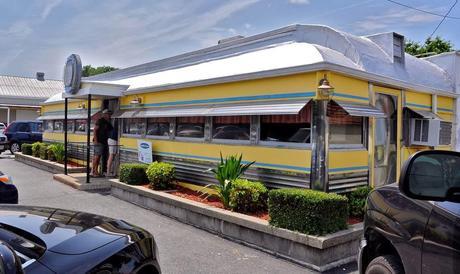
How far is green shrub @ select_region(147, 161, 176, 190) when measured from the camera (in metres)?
9.22

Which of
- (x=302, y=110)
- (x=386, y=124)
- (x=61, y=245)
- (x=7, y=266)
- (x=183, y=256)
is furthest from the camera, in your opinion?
(x=386, y=124)

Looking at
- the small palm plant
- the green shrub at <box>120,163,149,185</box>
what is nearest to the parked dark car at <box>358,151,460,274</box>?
the small palm plant

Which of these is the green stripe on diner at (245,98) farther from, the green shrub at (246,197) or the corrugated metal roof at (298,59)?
the green shrub at (246,197)

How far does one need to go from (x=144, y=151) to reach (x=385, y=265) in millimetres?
9074

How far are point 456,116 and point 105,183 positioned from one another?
10.5 meters

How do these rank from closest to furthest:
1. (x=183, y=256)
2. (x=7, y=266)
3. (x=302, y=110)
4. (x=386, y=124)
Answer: (x=7, y=266) < (x=183, y=256) < (x=302, y=110) < (x=386, y=124)

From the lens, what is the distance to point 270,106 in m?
7.41

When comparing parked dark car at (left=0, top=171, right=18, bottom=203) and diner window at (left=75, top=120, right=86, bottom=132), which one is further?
diner window at (left=75, top=120, right=86, bottom=132)

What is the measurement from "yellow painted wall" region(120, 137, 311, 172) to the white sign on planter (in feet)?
0.60

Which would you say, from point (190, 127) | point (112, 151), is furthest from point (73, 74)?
point (190, 127)

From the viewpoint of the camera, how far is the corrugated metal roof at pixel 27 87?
41.3 m

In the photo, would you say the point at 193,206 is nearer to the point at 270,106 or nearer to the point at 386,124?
the point at 270,106

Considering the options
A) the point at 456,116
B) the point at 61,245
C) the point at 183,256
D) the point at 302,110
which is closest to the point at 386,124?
the point at 302,110

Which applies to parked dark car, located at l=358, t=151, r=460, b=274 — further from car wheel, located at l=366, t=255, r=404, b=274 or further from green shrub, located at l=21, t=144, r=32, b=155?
green shrub, located at l=21, t=144, r=32, b=155
